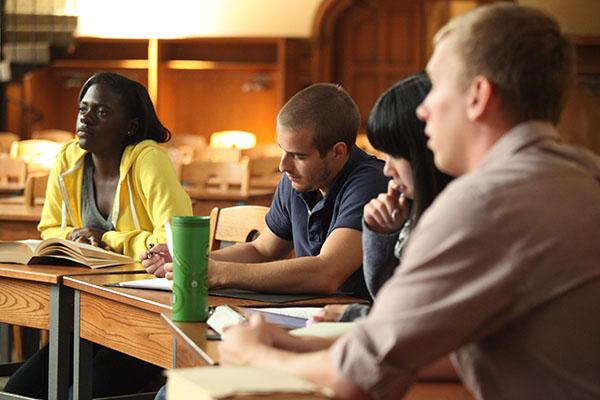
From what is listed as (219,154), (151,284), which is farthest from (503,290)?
(219,154)

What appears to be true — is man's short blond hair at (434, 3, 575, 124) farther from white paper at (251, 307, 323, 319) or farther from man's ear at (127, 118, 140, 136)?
man's ear at (127, 118, 140, 136)

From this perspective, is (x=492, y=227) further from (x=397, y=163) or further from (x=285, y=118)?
(x=285, y=118)

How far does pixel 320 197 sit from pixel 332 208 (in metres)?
0.08

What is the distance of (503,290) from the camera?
134cm

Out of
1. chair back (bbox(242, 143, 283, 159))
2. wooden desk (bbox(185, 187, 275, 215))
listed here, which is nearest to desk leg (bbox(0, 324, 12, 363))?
wooden desk (bbox(185, 187, 275, 215))

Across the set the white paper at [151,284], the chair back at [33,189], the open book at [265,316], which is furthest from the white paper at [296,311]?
the chair back at [33,189]

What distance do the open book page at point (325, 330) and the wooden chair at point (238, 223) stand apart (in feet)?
4.83

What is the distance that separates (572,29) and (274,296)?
1108 centimetres

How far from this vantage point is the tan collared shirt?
134cm

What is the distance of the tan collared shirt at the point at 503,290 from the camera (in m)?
1.34

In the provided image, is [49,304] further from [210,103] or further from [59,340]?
[210,103]

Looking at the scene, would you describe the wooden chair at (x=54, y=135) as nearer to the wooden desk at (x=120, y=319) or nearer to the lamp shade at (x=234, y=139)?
→ the lamp shade at (x=234, y=139)

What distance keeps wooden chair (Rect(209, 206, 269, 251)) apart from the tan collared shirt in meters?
1.97

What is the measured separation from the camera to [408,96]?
81.0 inches
